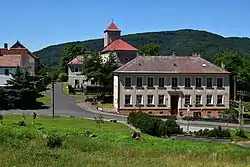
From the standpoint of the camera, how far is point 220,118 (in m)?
60.0

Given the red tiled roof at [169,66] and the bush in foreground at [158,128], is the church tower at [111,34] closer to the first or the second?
the red tiled roof at [169,66]

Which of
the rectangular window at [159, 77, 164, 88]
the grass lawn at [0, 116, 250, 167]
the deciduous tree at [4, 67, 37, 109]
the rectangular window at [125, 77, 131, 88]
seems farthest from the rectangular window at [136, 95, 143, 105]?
the grass lawn at [0, 116, 250, 167]

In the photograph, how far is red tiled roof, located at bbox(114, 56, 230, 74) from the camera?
6431cm

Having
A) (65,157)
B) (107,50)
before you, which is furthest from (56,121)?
(107,50)

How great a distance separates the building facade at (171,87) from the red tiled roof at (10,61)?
16859 millimetres

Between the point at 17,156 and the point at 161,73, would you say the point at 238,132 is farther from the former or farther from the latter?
the point at 17,156

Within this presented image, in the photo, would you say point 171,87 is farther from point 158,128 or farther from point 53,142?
point 53,142

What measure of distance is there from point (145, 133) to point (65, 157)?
75.1ft

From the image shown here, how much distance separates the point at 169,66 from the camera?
216ft

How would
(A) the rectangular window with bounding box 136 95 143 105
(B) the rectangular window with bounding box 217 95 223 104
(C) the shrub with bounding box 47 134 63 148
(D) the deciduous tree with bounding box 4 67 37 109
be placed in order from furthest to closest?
(B) the rectangular window with bounding box 217 95 223 104
(A) the rectangular window with bounding box 136 95 143 105
(D) the deciduous tree with bounding box 4 67 37 109
(C) the shrub with bounding box 47 134 63 148

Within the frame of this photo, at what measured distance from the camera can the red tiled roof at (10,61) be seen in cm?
7331

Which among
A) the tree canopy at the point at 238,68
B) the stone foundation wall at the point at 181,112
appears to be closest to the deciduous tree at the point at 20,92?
the stone foundation wall at the point at 181,112

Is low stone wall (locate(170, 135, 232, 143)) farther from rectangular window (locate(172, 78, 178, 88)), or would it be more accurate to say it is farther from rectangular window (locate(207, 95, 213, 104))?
rectangular window (locate(207, 95, 213, 104))

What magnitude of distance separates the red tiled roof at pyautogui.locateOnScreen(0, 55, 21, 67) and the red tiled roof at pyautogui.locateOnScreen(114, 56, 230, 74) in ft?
60.4
